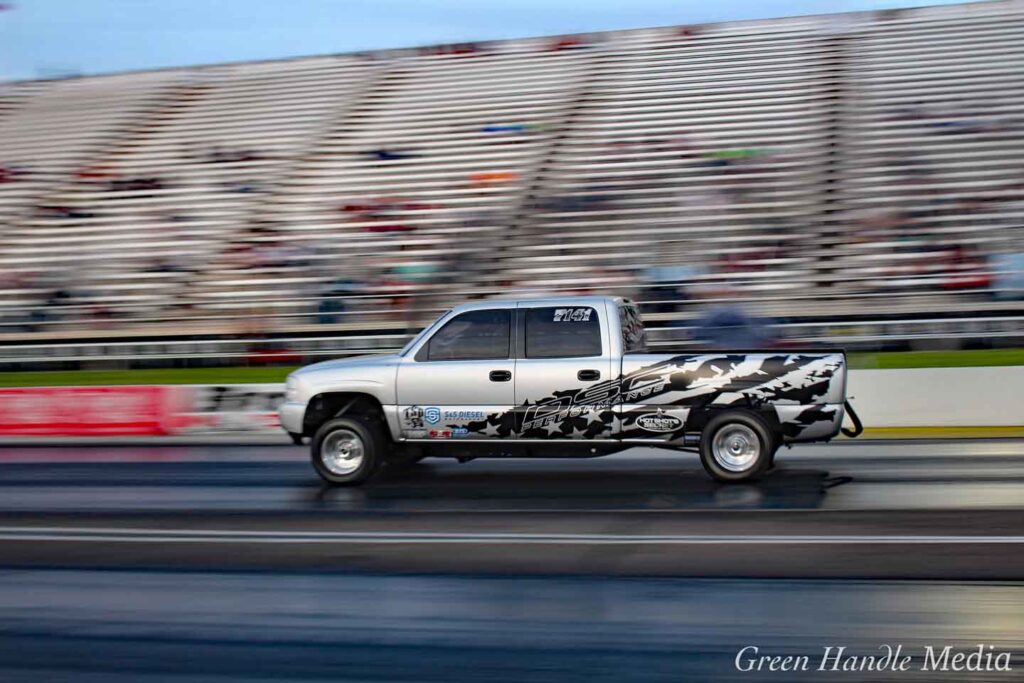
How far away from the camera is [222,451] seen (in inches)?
616

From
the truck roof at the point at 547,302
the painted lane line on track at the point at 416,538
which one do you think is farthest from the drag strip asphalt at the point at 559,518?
the truck roof at the point at 547,302

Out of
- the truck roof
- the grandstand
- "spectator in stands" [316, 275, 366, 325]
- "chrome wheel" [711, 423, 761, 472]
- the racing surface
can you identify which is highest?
the grandstand

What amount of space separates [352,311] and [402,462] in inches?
464

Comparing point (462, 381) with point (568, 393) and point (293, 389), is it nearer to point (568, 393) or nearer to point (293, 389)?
point (568, 393)

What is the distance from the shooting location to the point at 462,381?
10.9 metres

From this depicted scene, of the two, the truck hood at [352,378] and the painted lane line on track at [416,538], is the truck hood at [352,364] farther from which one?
the painted lane line on track at [416,538]

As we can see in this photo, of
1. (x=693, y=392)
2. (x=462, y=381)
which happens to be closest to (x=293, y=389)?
(x=462, y=381)

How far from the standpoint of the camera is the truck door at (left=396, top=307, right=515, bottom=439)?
1080 cm

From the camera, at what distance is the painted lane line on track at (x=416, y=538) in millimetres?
7930

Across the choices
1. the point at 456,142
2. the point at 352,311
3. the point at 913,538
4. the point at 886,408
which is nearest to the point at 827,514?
the point at 913,538

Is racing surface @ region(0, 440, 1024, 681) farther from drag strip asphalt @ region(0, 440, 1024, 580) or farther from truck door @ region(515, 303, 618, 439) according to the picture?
truck door @ region(515, 303, 618, 439)

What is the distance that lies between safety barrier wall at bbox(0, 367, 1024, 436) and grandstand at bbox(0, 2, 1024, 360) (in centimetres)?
477

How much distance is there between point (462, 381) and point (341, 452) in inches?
61.7

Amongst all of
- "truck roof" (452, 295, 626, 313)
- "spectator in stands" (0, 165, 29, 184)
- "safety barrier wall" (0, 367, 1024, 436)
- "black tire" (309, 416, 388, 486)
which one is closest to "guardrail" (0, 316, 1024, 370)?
"safety barrier wall" (0, 367, 1024, 436)
